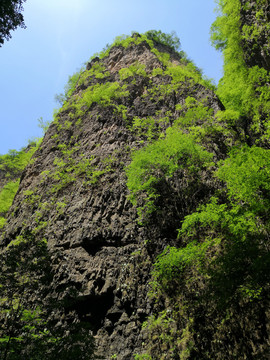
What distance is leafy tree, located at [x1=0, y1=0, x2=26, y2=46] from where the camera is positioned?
7.65m

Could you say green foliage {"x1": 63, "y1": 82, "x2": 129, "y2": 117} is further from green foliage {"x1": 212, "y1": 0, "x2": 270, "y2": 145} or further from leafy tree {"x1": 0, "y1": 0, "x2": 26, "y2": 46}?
leafy tree {"x1": 0, "y1": 0, "x2": 26, "y2": 46}

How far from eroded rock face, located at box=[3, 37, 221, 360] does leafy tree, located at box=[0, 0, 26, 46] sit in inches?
323

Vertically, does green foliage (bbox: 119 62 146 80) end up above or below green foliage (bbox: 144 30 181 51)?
below

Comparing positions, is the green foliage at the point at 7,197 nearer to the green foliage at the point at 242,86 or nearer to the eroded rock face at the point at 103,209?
the eroded rock face at the point at 103,209

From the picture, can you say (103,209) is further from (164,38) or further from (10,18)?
(164,38)

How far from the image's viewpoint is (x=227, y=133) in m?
14.7

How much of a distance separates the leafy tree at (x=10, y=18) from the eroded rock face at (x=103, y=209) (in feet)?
26.9

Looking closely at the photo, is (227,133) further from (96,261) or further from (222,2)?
(96,261)

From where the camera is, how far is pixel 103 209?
13.7 meters

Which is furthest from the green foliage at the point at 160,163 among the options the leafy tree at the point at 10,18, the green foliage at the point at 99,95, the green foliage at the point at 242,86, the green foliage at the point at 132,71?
the green foliage at the point at 132,71

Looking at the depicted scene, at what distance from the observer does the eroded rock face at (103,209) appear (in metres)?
10.1

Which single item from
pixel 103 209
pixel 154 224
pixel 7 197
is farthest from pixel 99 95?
pixel 154 224

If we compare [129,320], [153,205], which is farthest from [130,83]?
[129,320]

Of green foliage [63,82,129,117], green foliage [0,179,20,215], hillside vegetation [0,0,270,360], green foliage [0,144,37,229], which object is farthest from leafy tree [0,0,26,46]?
green foliage [0,144,37,229]
